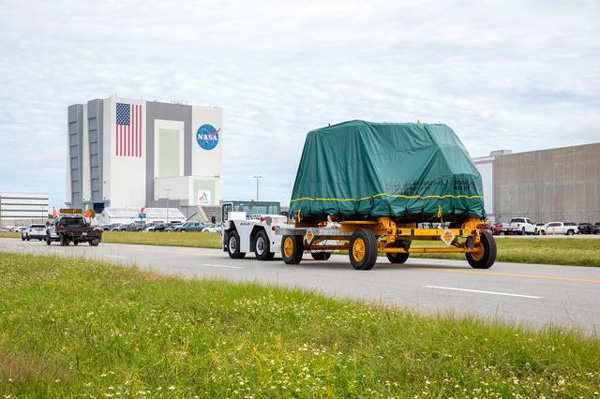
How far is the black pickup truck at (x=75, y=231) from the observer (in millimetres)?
44250

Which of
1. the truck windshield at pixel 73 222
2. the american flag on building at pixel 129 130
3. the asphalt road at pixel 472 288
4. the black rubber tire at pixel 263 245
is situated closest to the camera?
the asphalt road at pixel 472 288

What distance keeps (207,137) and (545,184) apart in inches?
4186

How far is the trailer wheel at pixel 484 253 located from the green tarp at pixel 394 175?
2.26 feet

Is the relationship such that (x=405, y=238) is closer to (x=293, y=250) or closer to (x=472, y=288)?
(x=293, y=250)

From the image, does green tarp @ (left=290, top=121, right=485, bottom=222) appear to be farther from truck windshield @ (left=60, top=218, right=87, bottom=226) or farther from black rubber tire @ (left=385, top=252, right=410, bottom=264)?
truck windshield @ (left=60, top=218, right=87, bottom=226)

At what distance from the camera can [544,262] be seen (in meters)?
22.3

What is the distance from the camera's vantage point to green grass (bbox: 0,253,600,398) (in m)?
5.29

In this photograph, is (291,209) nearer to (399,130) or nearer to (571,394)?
(399,130)

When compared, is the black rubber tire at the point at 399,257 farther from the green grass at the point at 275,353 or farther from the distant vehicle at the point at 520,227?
the distant vehicle at the point at 520,227

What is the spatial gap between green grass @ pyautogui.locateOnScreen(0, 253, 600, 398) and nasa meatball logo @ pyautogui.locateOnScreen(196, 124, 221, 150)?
176 meters

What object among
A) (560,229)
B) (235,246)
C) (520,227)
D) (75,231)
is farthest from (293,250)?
(560,229)

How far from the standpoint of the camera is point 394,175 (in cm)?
1914

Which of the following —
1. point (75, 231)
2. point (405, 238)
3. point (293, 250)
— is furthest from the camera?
point (75, 231)

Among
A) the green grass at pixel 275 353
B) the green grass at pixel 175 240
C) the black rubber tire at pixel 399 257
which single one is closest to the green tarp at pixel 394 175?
the black rubber tire at pixel 399 257
